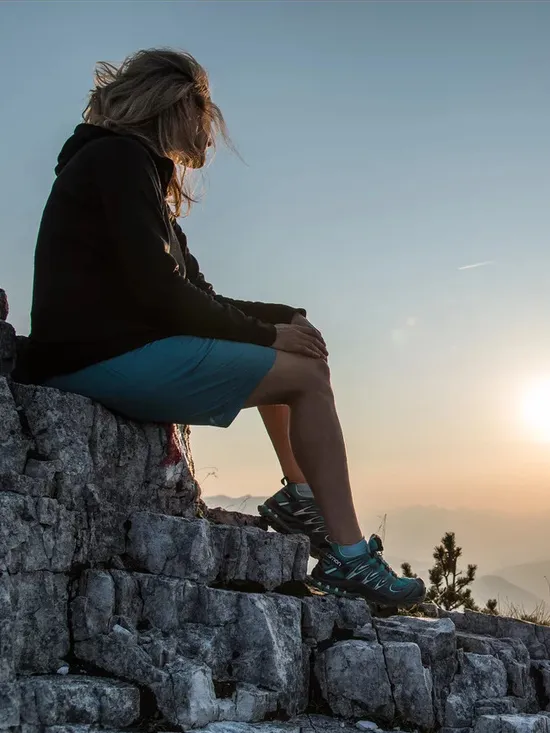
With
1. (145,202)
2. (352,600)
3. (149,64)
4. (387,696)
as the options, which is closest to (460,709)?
(387,696)

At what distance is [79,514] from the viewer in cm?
564

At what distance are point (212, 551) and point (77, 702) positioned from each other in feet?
5.52

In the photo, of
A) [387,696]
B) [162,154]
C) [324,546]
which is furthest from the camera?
[324,546]

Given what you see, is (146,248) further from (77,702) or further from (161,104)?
(77,702)

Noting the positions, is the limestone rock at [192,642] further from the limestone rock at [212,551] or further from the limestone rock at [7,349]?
the limestone rock at [7,349]

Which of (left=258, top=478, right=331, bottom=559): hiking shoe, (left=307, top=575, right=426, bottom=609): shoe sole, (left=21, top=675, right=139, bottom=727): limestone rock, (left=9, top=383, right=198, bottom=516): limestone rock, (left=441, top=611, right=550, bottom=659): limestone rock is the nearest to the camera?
(left=21, top=675, right=139, bottom=727): limestone rock

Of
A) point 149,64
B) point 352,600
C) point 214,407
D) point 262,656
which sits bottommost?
point 262,656

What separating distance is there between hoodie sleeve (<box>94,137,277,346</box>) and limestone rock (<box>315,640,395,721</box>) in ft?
8.26

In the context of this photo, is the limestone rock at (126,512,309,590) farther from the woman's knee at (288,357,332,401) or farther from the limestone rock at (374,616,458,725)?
the woman's knee at (288,357,332,401)

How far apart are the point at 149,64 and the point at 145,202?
4.40ft

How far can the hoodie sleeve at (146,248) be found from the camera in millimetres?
5867

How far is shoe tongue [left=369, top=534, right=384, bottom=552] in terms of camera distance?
6684 mm

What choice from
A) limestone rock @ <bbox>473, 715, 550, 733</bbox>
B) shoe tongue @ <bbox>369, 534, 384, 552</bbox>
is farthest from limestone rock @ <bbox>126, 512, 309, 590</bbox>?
limestone rock @ <bbox>473, 715, 550, 733</bbox>

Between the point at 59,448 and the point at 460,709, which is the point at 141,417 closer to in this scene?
the point at 59,448
